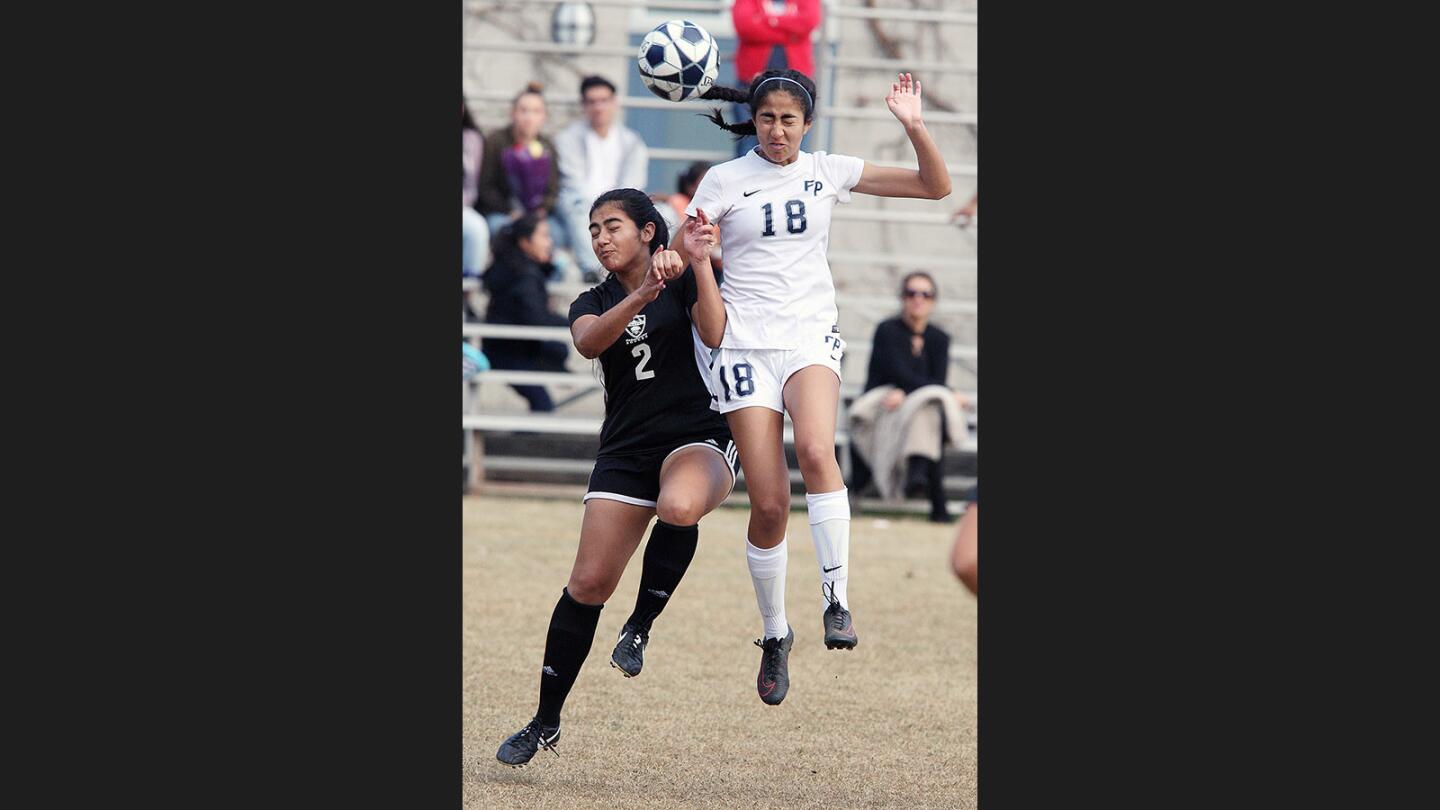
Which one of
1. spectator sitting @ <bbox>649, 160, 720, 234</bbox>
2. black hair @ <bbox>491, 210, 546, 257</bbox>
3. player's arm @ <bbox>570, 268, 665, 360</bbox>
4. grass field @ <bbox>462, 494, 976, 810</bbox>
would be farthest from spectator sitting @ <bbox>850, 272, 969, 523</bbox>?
player's arm @ <bbox>570, 268, 665, 360</bbox>

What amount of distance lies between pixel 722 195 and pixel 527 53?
1013 cm

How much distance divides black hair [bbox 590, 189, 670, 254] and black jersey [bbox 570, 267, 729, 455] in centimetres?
17

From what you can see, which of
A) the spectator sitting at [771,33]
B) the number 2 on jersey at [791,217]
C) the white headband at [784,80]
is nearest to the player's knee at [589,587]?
the number 2 on jersey at [791,217]

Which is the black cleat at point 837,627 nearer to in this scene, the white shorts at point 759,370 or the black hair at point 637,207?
the white shorts at point 759,370

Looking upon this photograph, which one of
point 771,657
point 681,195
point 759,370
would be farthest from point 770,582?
point 681,195

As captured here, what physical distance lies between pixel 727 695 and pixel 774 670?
145 cm

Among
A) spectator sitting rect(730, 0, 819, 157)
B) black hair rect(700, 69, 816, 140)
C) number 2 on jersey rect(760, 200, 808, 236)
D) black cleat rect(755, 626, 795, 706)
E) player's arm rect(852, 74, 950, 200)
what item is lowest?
black cleat rect(755, 626, 795, 706)

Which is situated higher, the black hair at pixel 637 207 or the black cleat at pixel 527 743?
the black hair at pixel 637 207

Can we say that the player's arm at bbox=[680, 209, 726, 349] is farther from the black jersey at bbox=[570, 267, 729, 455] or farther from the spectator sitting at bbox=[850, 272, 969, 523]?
the spectator sitting at bbox=[850, 272, 969, 523]

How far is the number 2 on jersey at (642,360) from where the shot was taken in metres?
6.19

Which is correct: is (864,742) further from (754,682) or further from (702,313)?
(702,313)

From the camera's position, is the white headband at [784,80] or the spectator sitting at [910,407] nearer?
the white headband at [784,80]

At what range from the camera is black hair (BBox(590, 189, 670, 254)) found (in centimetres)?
609

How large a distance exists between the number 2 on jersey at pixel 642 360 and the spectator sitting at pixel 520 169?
724cm
